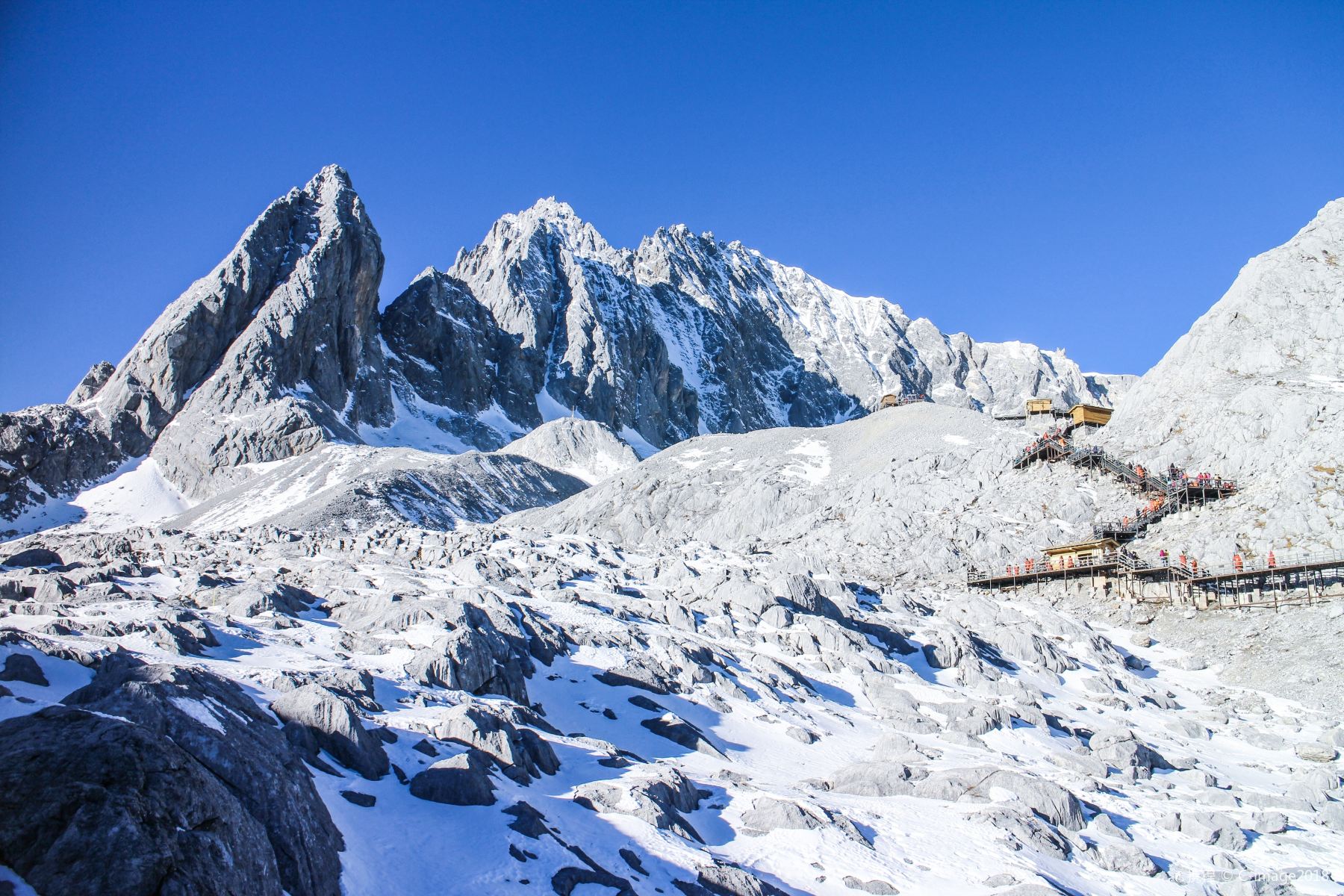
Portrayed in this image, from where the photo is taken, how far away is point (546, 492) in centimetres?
11556

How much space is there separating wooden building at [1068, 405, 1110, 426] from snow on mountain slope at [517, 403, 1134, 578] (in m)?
4.41

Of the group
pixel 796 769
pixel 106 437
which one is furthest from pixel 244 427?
pixel 796 769

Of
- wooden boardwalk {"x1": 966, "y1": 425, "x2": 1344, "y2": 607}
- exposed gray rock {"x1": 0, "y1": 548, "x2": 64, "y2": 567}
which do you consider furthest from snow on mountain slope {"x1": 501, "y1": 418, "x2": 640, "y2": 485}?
exposed gray rock {"x1": 0, "y1": 548, "x2": 64, "y2": 567}

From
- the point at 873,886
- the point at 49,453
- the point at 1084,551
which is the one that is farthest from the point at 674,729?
the point at 49,453

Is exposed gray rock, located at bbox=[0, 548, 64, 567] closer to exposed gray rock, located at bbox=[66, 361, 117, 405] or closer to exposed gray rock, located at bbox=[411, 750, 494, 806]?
exposed gray rock, located at bbox=[411, 750, 494, 806]

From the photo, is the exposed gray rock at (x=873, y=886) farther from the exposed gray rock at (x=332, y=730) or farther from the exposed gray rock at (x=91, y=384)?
the exposed gray rock at (x=91, y=384)

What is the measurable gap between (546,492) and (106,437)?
6557 cm

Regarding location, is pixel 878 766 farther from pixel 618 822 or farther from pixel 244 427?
pixel 244 427

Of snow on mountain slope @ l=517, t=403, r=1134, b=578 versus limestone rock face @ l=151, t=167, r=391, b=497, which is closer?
snow on mountain slope @ l=517, t=403, r=1134, b=578

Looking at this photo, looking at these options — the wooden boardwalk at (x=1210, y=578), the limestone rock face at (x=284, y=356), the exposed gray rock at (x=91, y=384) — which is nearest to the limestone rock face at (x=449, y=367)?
the limestone rock face at (x=284, y=356)

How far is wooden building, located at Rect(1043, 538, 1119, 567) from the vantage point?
164 ft

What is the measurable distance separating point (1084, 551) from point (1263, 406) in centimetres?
1372

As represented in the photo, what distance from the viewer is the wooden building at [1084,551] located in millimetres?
49938

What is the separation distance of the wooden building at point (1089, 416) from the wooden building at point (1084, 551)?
18.1 m
